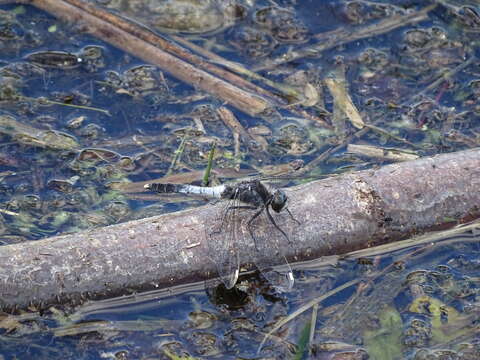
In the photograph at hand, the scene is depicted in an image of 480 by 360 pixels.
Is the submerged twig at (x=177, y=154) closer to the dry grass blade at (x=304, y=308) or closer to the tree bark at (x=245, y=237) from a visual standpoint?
the tree bark at (x=245, y=237)

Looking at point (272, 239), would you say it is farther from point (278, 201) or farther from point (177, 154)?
point (177, 154)

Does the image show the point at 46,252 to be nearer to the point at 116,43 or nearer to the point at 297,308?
the point at 297,308

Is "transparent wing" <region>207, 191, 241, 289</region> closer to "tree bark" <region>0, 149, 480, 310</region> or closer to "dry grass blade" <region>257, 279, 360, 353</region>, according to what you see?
"tree bark" <region>0, 149, 480, 310</region>

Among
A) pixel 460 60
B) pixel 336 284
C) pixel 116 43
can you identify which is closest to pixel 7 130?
pixel 116 43

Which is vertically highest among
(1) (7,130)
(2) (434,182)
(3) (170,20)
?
(2) (434,182)

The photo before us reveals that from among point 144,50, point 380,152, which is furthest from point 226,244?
point 144,50

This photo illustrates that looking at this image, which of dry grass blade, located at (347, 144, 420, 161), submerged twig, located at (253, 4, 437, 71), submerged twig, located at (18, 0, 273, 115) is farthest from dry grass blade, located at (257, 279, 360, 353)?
submerged twig, located at (253, 4, 437, 71)
